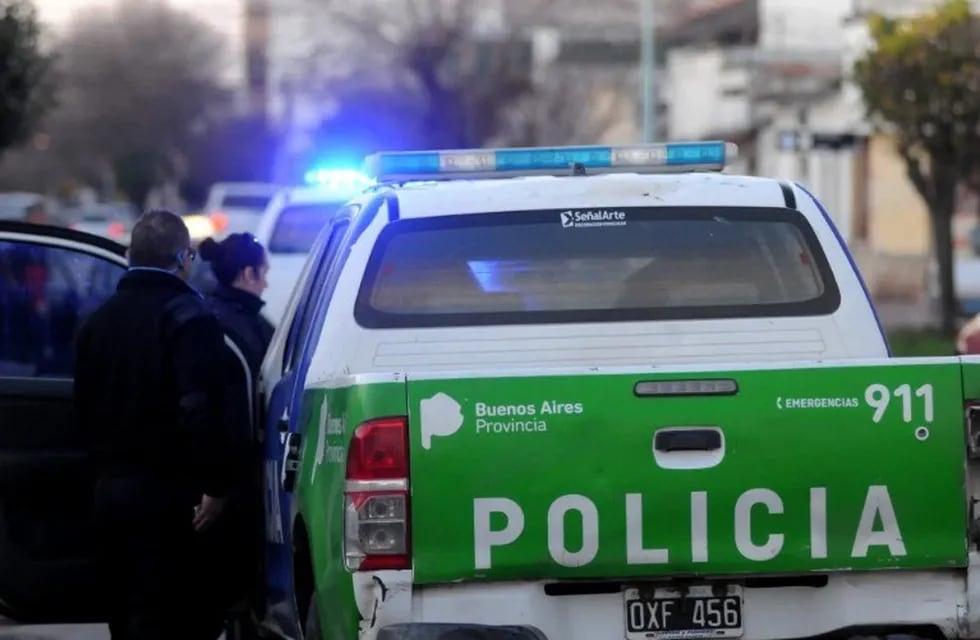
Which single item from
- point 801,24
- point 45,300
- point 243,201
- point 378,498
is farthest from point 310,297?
point 801,24

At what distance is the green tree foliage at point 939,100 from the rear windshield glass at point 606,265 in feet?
55.7

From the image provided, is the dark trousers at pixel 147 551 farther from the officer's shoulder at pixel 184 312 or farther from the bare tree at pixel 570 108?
the bare tree at pixel 570 108

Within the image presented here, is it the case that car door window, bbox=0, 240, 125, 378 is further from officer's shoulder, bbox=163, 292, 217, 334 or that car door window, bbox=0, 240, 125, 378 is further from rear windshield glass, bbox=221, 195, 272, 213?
rear windshield glass, bbox=221, 195, 272, 213

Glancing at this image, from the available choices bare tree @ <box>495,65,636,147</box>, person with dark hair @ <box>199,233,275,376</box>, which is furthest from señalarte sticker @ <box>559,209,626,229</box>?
bare tree @ <box>495,65,636,147</box>

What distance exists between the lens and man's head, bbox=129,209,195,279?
20.8 ft

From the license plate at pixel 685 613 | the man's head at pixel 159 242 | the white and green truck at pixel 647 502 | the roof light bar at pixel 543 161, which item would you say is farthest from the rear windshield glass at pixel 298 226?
the license plate at pixel 685 613

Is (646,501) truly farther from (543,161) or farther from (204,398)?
(543,161)

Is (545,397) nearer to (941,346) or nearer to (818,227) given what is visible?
(818,227)

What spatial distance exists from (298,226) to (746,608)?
1110 cm

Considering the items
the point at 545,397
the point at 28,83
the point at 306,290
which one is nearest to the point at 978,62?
the point at 28,83

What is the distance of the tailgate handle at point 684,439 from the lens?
4902 mm

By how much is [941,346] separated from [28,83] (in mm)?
11087

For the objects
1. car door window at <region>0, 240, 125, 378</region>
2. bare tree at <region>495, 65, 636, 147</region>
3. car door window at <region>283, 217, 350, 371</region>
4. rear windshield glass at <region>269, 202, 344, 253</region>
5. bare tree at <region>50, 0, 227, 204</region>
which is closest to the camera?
car door window at <region>283, 217, 350, 371</region>

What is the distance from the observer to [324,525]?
16.6 ft
